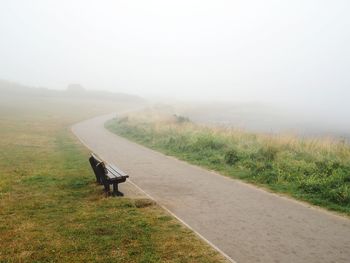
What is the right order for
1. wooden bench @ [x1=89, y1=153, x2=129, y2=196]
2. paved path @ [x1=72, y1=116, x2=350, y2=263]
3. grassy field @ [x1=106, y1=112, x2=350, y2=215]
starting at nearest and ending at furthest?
1. paved path @ [x1=72, y1=116, x2=350, y2=263]
2. wooden bench @ [x1=89, y1=153, x2=129, y2=196]
3. grassy field @ [x1=106, y1=112, x2=350, y2=215]

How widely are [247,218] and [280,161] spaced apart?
5457 mm

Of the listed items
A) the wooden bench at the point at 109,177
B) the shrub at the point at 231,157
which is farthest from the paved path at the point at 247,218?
the shrub at the point at 231,157

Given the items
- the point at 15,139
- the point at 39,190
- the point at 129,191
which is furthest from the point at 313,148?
the point at 15,139

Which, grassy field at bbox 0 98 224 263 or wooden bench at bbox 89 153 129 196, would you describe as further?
wooden bench at bbox 89 153 129 196

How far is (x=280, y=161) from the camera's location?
42.3 feet

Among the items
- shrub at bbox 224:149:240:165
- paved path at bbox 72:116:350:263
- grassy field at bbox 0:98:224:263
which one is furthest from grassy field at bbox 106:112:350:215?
grassy field at bbox 0:98:224:263

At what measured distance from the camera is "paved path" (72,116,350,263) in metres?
6.21

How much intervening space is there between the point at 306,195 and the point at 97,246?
5973 mm

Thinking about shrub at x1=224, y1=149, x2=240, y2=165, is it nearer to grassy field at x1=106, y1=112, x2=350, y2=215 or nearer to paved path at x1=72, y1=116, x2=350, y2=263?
grassy field at x1=106, y1=112, x2=350, y2=215

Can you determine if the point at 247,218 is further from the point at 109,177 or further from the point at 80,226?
the point at 109,177

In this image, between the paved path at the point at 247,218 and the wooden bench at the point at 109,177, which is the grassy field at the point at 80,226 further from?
the paved path at the point at 247,218

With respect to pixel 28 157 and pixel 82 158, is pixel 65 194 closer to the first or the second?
pixel 82 158

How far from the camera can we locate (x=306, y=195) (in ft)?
31.9

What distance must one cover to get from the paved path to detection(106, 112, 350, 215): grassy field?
0.82 meters
